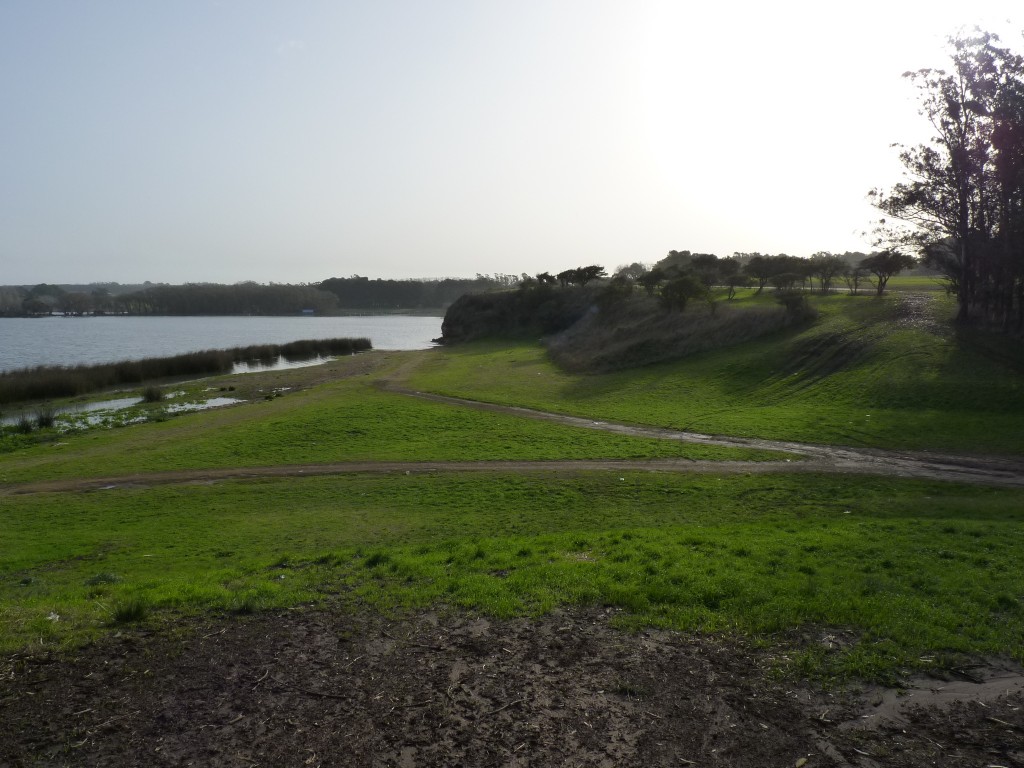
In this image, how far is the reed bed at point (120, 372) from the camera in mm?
46344

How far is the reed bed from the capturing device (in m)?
46.3

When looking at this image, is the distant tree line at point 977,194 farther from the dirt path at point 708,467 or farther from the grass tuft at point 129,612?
the grass tuft at point 129,612

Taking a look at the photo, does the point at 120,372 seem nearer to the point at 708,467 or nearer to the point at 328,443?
the point at 328,443

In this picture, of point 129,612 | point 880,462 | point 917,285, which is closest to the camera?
point 129,612

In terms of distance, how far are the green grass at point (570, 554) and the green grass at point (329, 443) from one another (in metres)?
3.66

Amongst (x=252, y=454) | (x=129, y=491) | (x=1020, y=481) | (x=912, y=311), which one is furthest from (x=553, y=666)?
(x=912, y=311)

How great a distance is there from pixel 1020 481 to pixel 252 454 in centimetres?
2453

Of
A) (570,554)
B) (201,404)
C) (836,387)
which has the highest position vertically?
(836,387)

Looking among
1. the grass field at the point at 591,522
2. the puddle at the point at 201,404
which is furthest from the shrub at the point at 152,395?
the grass field at the point at 591,522

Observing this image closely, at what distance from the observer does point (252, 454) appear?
2570 cm

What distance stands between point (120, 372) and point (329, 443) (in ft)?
123

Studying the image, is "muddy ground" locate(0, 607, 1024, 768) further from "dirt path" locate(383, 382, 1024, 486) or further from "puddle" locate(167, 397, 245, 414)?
"puddle" locate(167, 397, 245, 414)

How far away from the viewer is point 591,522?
15.3 meters

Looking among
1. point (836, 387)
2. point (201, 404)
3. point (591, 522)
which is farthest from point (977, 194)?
point (201, 404)
